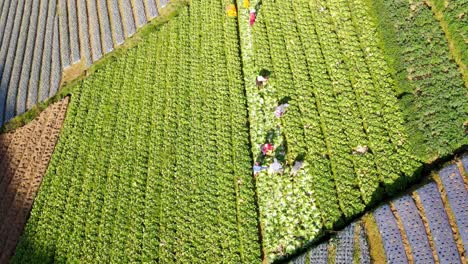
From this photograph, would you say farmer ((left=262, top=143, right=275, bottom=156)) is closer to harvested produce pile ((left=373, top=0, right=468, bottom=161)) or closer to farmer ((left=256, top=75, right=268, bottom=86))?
farmer ((left=256, top=75, right=268, bottom=86))

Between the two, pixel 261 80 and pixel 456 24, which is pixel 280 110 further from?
pixel 456 24

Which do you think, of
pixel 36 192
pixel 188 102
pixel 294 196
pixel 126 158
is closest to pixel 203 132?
pixel 188 102

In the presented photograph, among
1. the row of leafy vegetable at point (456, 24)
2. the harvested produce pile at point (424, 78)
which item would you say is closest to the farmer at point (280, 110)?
the harvested produce pile at point (424, 78)

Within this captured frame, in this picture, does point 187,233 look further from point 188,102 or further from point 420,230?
point 420,230

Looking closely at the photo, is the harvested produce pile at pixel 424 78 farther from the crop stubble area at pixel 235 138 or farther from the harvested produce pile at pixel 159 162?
the harvested produce pile at pixel 159 162

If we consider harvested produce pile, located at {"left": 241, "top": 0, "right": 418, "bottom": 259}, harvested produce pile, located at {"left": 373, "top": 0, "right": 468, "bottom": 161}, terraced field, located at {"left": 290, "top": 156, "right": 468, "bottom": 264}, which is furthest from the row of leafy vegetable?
terraced field, located at {"left": 290, "top": 156, "right": 468, "bottom": 264}

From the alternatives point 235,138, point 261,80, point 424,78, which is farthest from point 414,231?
point 261,80
